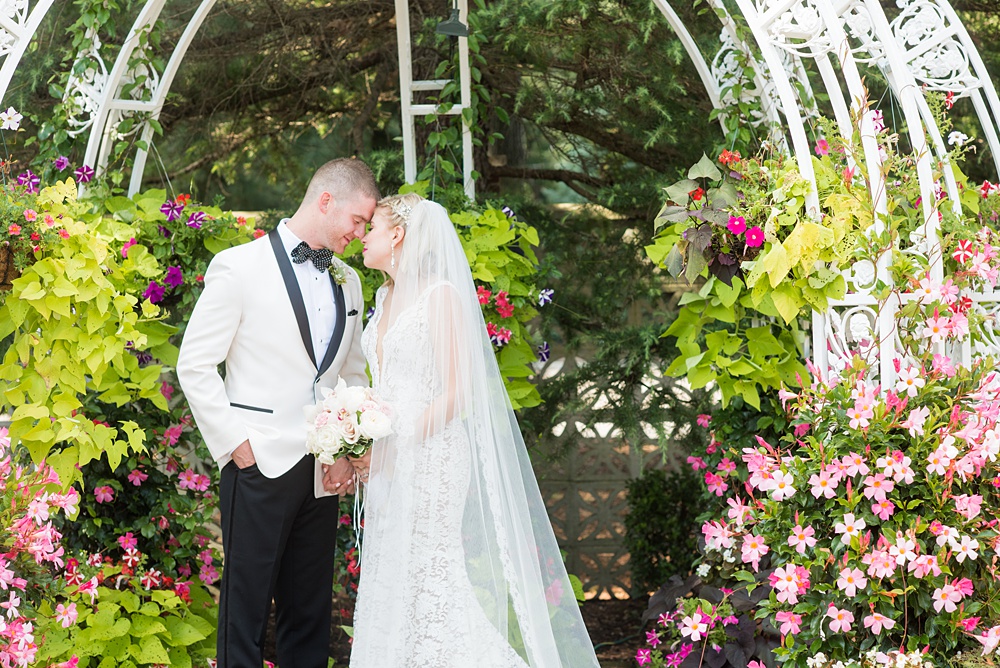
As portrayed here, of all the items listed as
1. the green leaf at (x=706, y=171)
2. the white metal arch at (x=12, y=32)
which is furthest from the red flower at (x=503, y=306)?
the white metal arch at (x=12, y=32)

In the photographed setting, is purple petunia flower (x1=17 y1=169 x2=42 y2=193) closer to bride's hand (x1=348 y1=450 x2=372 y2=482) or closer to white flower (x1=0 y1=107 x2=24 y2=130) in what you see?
white flower (x1=0 y1=107 x2=24 y2=130)

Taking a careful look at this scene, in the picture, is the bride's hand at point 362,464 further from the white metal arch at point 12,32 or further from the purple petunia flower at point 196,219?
the white metal arch at point 12,32

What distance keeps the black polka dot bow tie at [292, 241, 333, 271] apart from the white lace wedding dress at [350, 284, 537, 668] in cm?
35

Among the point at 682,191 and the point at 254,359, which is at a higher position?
the point at 682,191

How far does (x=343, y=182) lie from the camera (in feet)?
10.0

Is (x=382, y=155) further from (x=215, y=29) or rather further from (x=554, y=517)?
(x=554, y=517)

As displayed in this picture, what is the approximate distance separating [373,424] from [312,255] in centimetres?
64

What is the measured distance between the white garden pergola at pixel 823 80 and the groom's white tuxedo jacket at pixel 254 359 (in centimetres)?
85

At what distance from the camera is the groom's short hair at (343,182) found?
3.06m

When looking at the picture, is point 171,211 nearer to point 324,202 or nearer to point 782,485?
point 324,202

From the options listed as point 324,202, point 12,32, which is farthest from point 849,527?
point 12,32

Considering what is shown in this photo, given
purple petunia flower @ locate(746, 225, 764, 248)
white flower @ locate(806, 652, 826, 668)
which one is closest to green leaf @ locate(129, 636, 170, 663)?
white flower @ locate(806, 652, 826, 668)

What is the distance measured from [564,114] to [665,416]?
56.7 inches

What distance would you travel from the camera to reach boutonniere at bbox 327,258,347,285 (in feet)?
10.3
